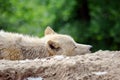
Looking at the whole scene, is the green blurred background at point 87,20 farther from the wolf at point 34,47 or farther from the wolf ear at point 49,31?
the wolf at point 34,47

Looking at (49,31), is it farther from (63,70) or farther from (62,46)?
(63,70)

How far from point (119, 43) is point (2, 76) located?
16441 millimetres

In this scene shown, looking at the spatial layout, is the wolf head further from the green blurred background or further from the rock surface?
the green blurred background

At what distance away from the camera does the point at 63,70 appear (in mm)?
6691

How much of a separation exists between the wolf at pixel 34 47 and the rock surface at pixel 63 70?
1765 mm

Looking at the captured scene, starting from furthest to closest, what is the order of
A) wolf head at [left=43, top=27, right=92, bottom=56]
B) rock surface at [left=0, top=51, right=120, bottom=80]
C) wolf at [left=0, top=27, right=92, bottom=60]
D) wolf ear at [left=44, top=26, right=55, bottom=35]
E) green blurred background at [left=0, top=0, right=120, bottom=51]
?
1. green blurred background at [left=0, top=0, right=120, bottom=51]
2. wolf ear at [left=44, top=26, right=55, bottom=35]
3. wolf head at [left=43, top=27, right=92, bottom=56]
4. wolf at [left=0, top=27, right=92, bottom=60]
5. rock surface at [left=0, top=51, right=120, bottom=80]

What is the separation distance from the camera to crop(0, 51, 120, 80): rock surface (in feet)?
21.5

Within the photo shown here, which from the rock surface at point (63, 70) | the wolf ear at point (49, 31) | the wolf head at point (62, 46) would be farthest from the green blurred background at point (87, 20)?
the rock surface at point (63, 70)

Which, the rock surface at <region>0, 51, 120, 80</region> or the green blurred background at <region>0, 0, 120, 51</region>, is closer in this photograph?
the rock surface at <region>0, 51, 120, 80</region>

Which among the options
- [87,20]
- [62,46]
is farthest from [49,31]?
[87,20]

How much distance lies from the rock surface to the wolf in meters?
1.76

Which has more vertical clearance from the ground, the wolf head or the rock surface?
the wolf head

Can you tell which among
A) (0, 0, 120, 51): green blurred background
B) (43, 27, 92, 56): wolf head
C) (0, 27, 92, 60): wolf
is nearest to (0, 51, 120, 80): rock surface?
(0, 27, 92, 60): wolf

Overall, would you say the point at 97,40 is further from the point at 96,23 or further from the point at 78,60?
the point at 78,60
